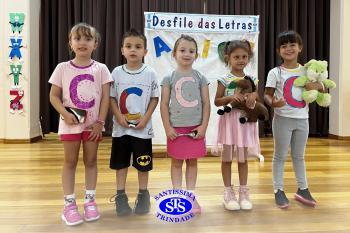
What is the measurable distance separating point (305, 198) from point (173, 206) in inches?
33.2

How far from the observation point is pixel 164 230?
1829 millimetres

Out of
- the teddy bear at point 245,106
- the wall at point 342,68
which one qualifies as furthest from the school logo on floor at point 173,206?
the wall at point 342,68

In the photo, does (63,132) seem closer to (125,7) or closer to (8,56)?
(8,56)

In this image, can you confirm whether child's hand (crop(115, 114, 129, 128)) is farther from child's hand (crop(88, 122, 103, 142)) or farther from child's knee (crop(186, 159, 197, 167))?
child's knee (crop(186, 159, 197, 167))

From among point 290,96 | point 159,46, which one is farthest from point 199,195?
point 159,46

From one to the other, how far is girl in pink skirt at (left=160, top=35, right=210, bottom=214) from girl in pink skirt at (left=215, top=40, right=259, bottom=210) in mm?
147

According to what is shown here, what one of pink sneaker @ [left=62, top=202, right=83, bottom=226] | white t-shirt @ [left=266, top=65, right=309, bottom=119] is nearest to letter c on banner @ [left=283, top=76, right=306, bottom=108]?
white t-shirt @ [left=266, top=65, right=309, bottom=119]

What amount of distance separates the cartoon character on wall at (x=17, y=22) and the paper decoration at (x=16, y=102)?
750mm

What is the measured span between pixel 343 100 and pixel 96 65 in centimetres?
427

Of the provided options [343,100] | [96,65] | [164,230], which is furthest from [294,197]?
[343,100]

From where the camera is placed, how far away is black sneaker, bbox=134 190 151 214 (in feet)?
6.88

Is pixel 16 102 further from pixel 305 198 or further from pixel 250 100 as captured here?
pixel 305 198

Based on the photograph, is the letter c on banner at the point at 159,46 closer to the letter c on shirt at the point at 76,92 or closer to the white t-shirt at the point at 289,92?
the white t-shirt at the point at 289,92

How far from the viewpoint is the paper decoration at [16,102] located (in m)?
4.88
